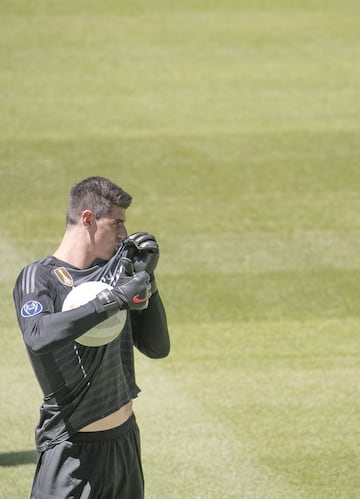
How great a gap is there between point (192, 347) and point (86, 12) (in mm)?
12018

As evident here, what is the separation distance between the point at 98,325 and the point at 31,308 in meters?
0.34

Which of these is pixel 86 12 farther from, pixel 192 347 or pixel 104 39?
pixel 192 347

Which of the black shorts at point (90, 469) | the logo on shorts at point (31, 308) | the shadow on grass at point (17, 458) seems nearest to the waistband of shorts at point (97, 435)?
the black shorts at point (90, 469)

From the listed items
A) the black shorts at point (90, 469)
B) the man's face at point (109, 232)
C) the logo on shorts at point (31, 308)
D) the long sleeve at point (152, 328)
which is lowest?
the black shorts at point (90, 469)

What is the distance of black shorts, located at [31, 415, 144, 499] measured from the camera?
5.18 m

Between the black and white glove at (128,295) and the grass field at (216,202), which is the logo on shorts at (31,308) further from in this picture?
the grass field at (216,202)

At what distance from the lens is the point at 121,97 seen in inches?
695

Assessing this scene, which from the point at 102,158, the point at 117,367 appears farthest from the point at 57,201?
the point at 117,367

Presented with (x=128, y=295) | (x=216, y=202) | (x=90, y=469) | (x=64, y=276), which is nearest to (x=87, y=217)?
(x=64, y=276)

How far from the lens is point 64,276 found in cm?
522

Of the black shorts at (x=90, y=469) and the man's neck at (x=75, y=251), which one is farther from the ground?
the man's neck at (x=75, y=251)

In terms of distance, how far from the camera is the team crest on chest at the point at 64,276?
17.1 feet

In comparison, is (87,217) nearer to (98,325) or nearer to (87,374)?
(98,325)

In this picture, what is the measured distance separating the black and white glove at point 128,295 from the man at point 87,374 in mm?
49
